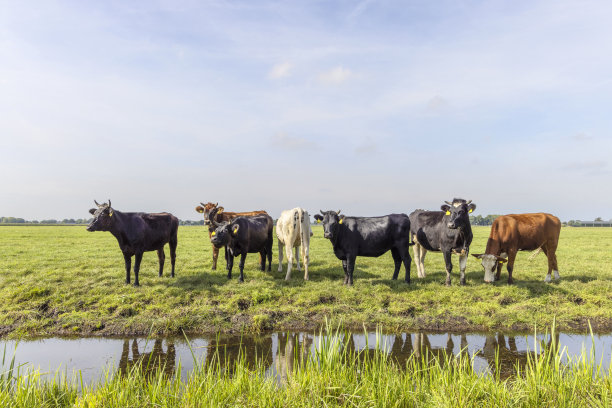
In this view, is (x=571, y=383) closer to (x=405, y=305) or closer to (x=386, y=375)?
(x=386, y=375)

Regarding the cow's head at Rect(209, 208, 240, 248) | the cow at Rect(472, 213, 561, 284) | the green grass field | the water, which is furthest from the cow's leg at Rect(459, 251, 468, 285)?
the cow's head at Rect(209, 208, 240, 248)

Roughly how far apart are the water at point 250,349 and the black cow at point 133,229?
3360 millimetres

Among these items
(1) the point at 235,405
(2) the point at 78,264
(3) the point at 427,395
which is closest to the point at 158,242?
(2) the point at 78,264

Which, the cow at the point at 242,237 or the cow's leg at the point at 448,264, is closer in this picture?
the cow's leg at the point at 448,264

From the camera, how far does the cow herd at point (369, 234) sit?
424 inches

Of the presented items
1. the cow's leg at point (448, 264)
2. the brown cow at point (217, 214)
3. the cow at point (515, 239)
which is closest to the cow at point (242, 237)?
the brown cow at point (217, 214)

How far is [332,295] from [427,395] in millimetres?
5598

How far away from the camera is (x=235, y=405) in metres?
4.08

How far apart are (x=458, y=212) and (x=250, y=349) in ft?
21.5

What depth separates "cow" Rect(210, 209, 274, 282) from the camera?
11203 mm

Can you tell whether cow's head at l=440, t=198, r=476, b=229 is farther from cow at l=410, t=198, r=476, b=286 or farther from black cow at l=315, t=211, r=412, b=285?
black cow at l=315, t=211, r=412, b=285

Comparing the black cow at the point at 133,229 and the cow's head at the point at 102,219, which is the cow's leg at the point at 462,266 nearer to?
the black cow at the point at 133,229

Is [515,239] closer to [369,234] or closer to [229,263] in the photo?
[369,234]

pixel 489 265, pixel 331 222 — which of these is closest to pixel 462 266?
pixel 489 265
